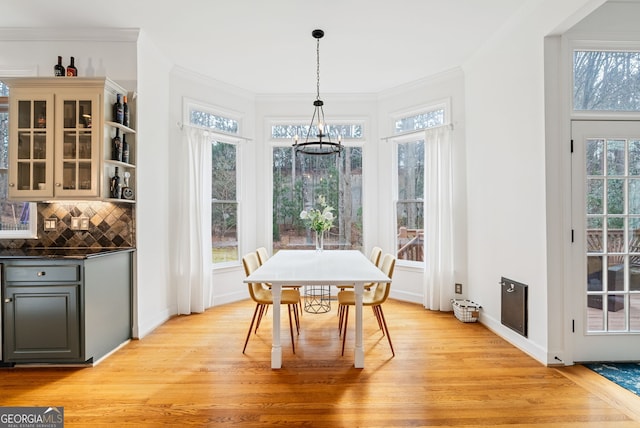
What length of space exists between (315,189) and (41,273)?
332 cm

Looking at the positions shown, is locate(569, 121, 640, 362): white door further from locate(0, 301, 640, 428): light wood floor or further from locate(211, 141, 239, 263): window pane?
locate(211, 141, 239, 263): window pane

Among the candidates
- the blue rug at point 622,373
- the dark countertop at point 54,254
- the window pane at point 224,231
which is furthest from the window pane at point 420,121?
the dark countertop at point 54,254

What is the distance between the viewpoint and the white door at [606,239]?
8.30 ft

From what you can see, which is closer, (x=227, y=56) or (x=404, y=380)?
(x=404, y=380)

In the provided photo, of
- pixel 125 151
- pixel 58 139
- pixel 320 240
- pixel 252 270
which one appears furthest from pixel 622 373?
pixel 58 139

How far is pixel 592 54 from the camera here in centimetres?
256

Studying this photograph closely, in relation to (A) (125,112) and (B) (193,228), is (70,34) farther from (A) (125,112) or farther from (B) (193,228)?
(B) (193,228)

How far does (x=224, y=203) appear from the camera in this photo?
440cm

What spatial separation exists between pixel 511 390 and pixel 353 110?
3912 millimetres

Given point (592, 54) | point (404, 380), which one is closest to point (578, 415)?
point (404, 380)

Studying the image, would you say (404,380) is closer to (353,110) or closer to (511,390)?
(511,390)

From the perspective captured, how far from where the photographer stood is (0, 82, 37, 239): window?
304 cm

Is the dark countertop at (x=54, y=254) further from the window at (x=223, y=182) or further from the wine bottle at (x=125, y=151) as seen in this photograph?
the window at (x=223, y=182)

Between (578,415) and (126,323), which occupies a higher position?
(126,323)
